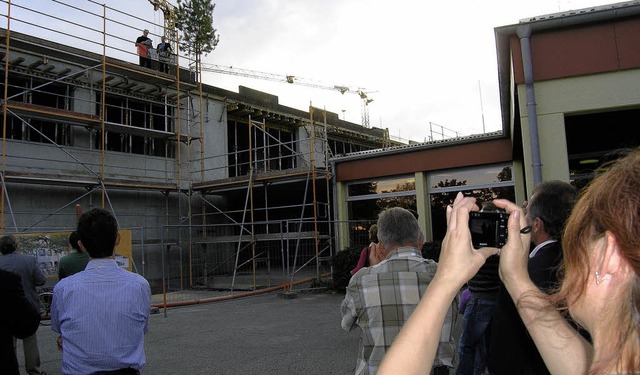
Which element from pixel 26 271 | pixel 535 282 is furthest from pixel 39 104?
pixel 535 282

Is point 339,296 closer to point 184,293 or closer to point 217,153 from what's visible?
point 184,293

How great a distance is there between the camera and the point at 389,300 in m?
2.49

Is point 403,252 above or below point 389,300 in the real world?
above

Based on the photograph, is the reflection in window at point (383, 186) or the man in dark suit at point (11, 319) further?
the reflection in window at point (383, 186)

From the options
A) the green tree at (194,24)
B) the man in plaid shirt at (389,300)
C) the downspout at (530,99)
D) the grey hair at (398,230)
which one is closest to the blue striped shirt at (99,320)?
the man in plaid shirt at (389,300)

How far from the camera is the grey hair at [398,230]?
2697 millimetres

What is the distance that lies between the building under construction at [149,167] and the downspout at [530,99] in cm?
659

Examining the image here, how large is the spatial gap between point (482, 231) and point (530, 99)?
18.1ft

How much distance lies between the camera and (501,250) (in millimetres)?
1322

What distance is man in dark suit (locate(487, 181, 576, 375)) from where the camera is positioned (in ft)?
4.89

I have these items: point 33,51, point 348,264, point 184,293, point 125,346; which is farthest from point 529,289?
point 33,51

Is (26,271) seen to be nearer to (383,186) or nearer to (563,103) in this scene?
(563,103)

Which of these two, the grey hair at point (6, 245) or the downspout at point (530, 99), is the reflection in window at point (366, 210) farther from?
the grey hair at point (6, 245)

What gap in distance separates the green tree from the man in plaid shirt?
70.1ft
